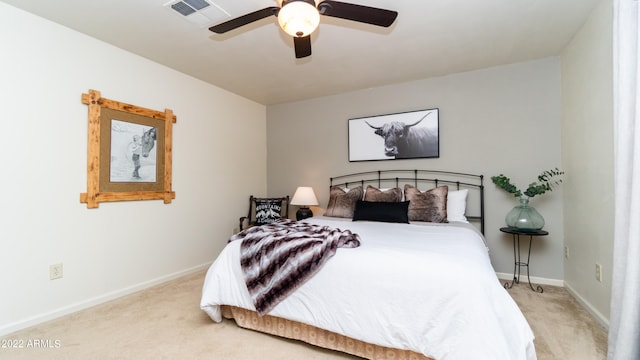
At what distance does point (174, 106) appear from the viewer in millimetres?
3426

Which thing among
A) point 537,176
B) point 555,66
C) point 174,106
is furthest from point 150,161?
point 555,66

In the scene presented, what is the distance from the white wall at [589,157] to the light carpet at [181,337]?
30cm

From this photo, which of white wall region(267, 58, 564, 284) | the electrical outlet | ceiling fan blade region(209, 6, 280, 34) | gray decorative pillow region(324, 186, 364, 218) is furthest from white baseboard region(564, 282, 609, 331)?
the electrical outlet

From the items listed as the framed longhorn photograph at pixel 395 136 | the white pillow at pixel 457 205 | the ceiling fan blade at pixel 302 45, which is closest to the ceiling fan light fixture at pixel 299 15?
the ceiling fan blade at pixel 302 45

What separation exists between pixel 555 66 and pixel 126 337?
4.74 meters

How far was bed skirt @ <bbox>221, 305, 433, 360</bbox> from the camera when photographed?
1.72 m

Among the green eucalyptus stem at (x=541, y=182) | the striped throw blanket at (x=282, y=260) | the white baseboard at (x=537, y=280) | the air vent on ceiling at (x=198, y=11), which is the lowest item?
the white baseboard at (x=537, y=280)

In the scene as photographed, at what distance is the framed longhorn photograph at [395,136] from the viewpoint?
12.1 ft

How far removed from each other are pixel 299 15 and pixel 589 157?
2.66m

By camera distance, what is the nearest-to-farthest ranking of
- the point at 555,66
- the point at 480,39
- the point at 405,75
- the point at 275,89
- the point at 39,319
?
the point at 39,319, the point at 480,39, the point at 555,66, the point at 405,75, the point at 275,89

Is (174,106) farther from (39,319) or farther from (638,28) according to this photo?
(638,28)

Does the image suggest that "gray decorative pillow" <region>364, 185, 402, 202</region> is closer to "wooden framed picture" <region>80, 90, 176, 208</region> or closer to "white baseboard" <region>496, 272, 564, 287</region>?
"white baseboard" <region>496, 272, 564, 287</region>

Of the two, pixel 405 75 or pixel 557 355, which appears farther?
pixel 405 75

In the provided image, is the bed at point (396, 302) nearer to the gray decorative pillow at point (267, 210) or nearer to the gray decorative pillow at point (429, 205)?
the gray decorative pillow at point (429, 205)
